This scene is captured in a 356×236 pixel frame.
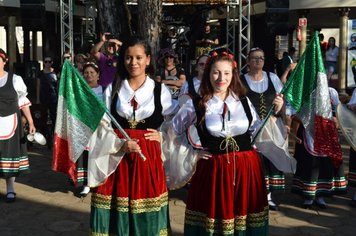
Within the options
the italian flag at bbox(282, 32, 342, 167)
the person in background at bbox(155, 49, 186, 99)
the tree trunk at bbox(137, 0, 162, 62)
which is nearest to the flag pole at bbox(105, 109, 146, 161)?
the italian flag at bbox(282, 32, 342, 167)

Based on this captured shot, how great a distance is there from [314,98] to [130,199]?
1413mm

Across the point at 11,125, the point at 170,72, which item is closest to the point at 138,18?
the point at 170,72

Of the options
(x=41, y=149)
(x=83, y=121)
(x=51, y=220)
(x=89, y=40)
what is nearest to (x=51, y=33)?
(x=89, y=40)

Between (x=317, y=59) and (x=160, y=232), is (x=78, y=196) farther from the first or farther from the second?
(x=317, y=59)

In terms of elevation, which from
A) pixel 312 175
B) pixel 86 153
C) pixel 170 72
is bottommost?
pixel 312 175

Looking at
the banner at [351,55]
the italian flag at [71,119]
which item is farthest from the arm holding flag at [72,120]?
the banner at [351,55]

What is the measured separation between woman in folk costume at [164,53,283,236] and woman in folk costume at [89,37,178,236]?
0.80ft

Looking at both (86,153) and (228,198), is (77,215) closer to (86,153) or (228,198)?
(86,153)

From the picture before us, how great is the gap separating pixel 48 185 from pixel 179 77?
6.82ft

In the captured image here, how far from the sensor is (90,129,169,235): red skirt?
3.60 m

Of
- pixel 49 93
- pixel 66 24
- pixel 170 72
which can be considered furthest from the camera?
pixel 66 24

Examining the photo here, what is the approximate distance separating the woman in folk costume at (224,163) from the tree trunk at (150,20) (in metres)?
4.61

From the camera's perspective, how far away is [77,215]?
206 inches

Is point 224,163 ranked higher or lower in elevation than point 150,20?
lower
